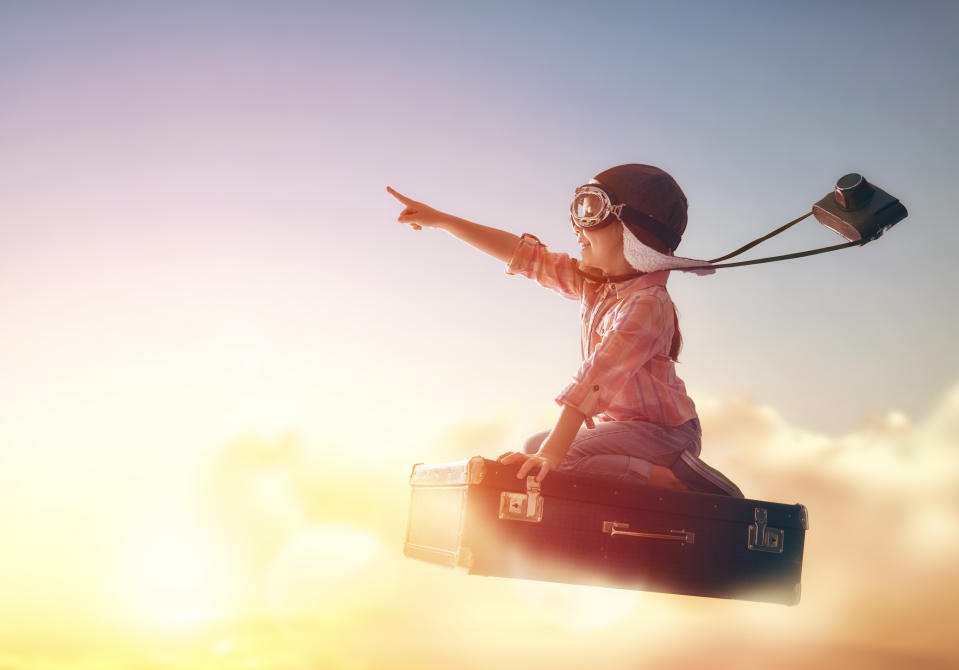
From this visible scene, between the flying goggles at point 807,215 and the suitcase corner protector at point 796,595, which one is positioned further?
the suitcase corner protector at point 796,595

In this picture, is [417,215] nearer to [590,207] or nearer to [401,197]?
[401,197]

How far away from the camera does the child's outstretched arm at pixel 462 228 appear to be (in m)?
4.23

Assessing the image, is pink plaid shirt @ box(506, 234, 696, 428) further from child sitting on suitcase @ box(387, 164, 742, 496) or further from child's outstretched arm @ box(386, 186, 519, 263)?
child's outstretched arm @ box(386, 186, 519, 263)

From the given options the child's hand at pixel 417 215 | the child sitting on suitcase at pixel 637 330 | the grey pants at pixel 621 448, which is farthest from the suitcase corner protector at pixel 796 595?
the child's hand at pixel 417 215

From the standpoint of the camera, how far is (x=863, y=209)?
356 centimetres

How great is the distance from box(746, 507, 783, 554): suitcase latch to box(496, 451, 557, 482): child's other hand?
1.12 meters

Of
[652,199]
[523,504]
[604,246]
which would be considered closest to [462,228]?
[604,246]

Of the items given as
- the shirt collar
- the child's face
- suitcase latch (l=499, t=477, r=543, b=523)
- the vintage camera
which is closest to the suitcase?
suitcase latch (l=499, t=477, r=543, b=523)

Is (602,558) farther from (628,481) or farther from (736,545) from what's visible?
(736,545)

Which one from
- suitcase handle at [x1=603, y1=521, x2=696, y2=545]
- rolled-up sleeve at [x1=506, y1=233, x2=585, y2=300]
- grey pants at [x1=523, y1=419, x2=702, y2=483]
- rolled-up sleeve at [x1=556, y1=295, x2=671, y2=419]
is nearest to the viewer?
rolled-up sleeve at [x1=556, y1=295, x2=671, y2=419]

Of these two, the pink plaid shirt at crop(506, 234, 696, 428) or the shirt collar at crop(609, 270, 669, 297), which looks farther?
the shirt collar at crop(609, 270, 669, 297)

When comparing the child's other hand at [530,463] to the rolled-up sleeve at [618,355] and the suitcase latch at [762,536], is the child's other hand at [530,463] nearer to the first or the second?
the rolled-up sleeve at [618,355]

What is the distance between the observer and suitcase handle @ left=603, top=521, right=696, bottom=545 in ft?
11.4

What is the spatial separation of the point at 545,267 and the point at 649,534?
1446 mm
